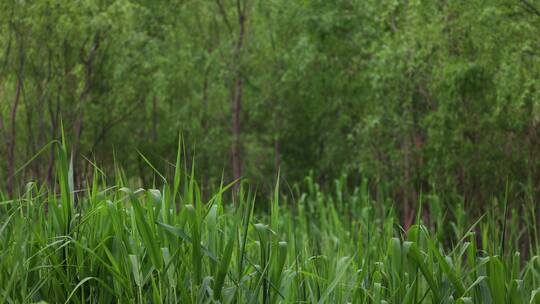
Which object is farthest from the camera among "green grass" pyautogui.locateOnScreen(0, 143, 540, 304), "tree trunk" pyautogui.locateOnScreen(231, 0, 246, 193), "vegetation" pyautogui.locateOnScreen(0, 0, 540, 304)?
"tree trunk" pyautogui.locateOnScreen(231, 0, 246, 193)

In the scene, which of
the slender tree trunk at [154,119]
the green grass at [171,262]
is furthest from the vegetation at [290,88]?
the green grass at [171,262]

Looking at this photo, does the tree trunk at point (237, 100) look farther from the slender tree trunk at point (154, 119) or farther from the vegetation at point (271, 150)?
the slender tree trunk at point (154, 119)

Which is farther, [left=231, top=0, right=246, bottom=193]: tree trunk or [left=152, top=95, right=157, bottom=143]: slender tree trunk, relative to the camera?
[left=152, top=95, right=157, bottom=143]: slender tree trunk

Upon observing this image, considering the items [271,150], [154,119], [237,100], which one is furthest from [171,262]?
[271,150]

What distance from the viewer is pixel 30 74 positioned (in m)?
15.6

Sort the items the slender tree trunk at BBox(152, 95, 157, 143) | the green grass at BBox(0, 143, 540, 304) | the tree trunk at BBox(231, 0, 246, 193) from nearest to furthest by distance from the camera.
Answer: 1. the green grass at BBox(0, 143, 540, 304)
2. the tree trunk at BBox(231, 0, 246, 193)
3. the slender tree trunk at BBox(152, 95, 157, 143)

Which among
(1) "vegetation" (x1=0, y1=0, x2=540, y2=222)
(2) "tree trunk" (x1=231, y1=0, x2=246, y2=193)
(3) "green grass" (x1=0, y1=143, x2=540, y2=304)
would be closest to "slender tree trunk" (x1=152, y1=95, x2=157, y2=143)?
(1) "vegetation" (x1=0, y1=0, x2=540, y2=222)

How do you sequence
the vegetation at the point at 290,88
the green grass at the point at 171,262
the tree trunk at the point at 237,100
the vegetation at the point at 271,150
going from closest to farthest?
the green grass at the point at 171,262, the vegetation at the point at 271,150, the vegetation at the point at 290,88, the tree trunk at the point at 237,100

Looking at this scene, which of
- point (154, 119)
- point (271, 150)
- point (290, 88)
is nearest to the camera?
point (154, 119)

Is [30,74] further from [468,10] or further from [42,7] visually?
[468,10]

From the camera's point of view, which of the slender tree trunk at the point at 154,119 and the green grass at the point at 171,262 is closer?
the green grass at the point at 171,262

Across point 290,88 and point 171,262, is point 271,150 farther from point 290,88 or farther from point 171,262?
point 171,262

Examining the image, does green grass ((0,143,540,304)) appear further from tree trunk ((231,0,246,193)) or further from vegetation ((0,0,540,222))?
tree trunk ((231,0,246,193))

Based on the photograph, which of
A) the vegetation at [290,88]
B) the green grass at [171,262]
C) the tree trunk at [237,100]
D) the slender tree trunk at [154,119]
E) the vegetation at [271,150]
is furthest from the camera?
the slender tree trunk at [154,119]
